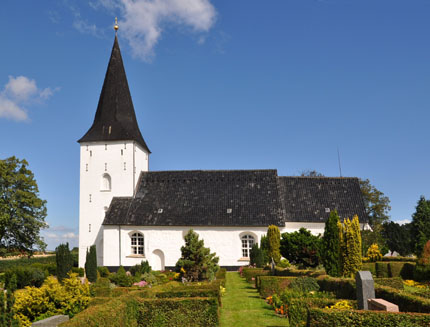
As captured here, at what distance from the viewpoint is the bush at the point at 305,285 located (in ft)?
46.9

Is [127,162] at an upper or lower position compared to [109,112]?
lower

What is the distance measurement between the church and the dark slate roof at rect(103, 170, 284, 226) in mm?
76

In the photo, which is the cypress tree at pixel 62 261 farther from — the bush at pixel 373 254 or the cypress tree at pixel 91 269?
the bush at pixel 373 254

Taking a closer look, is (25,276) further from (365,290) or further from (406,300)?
(406,300)

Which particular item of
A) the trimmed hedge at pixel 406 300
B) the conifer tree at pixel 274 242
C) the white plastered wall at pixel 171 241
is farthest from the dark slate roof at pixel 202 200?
the trimmed hedge at pixel 406 300

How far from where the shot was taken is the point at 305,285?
14.5 m

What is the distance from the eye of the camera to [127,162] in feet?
106

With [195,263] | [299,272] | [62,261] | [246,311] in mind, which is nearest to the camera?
[246,311]

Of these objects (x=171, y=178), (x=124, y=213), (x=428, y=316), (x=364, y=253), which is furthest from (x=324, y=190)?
(x=428, y=316)

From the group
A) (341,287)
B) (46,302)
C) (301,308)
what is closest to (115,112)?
(46,302)

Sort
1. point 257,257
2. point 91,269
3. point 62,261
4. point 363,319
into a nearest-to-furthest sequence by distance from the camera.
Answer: point 363,319
point 62,261
point 91,269
point 257,257

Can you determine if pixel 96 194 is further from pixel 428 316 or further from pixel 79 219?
pixel 428 316

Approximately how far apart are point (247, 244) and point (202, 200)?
196 inches

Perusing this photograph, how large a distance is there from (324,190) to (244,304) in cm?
1987
